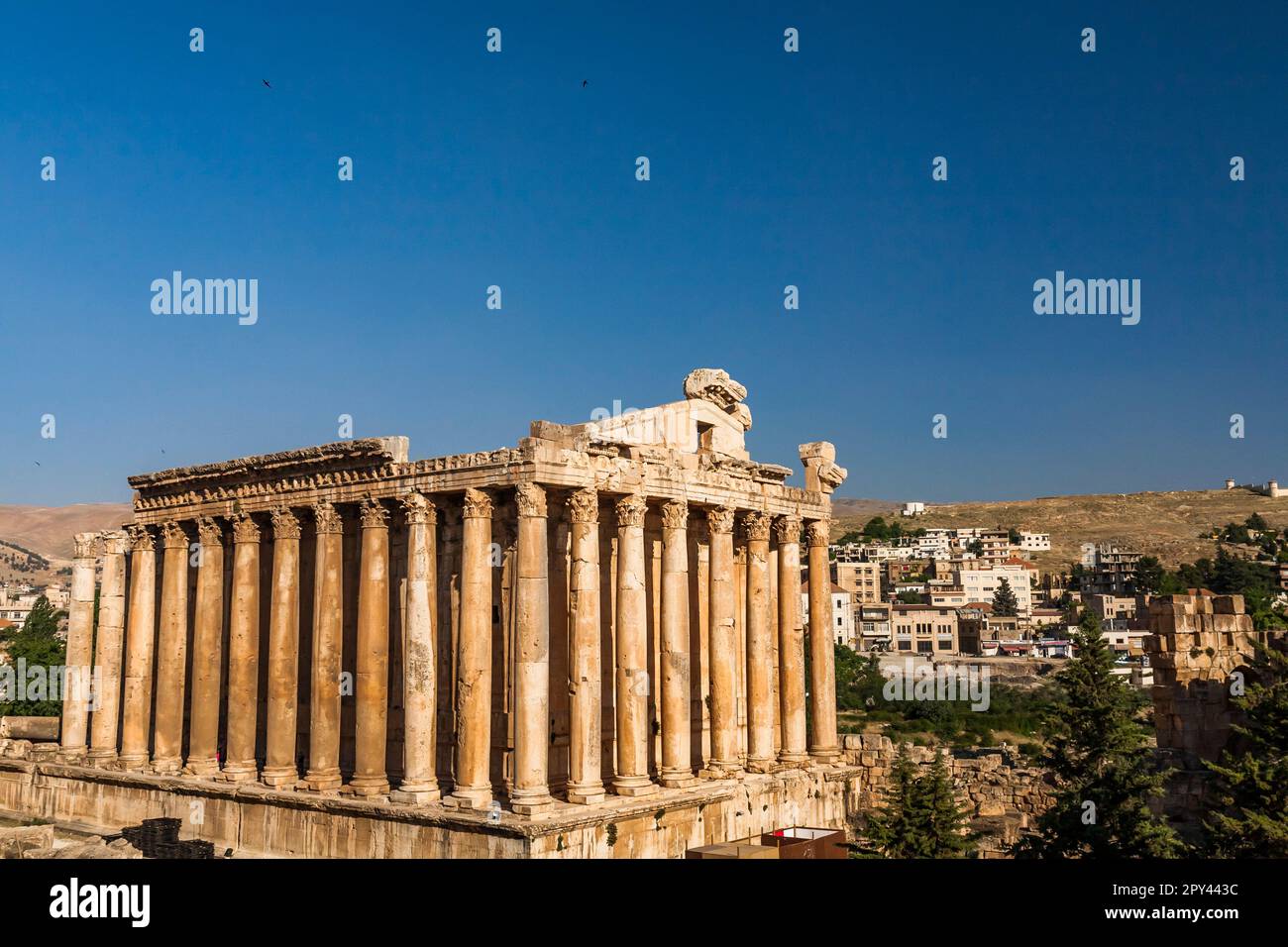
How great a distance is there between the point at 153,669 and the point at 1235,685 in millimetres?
29579

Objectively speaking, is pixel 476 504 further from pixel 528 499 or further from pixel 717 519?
pixel 717 519

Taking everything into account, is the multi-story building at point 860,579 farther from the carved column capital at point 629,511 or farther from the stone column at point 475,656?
the stone column at point 475,656

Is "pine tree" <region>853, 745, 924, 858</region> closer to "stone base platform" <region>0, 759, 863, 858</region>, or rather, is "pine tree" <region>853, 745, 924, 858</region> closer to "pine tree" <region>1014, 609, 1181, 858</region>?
"pine tree" <region>1014, 609, 1181, 858</region>

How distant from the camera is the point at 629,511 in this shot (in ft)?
82.7

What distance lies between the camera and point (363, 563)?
2653 cm

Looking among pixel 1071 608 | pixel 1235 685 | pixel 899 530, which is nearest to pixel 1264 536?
pixel 1071 608

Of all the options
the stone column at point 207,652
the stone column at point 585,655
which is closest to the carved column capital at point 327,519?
the stone column at point 207,652

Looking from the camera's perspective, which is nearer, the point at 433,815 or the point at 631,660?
the point at 433,815

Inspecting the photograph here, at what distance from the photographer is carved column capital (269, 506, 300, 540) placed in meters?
28.6

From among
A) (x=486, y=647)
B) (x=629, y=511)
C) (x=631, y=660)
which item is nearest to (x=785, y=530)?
(x=629, y=511)

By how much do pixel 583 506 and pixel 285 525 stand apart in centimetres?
849

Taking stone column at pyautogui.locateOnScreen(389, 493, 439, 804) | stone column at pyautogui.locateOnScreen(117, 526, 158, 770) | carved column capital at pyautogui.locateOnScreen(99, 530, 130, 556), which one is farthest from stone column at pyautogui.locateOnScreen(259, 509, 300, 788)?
carved column capital at pyautogui.locateOnScreen(99, 530, 130, 556)

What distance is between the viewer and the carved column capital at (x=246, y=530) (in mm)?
29656
